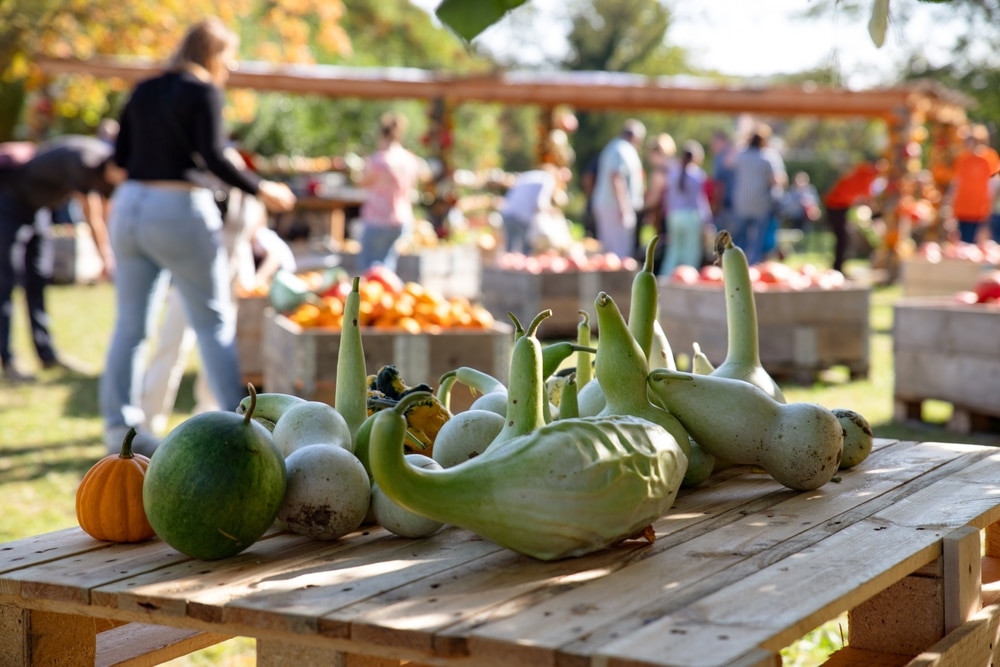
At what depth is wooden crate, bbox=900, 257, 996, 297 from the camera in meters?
10.8

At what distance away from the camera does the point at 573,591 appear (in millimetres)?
1675

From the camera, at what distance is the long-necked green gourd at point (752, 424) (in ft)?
7.36

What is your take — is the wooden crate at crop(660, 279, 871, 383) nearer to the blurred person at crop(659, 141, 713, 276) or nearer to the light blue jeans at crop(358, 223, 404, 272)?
the light blue jeans at crop(358, 223, 404, 272)

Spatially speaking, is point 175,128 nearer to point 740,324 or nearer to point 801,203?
point 740,324

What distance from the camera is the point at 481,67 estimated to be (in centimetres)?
4628

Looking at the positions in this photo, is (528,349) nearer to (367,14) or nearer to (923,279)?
(923,279)

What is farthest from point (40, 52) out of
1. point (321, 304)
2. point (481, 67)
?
point (481, 67)

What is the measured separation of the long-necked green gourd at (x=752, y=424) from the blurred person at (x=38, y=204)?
21.0 ft

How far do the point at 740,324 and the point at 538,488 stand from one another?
3.04ft

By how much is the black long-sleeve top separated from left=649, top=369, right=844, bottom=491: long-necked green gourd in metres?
3.49

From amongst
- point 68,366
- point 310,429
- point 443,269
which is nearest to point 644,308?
point 310,429

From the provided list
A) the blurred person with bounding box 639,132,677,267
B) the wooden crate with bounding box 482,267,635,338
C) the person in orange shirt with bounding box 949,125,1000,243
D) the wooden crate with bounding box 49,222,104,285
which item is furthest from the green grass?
the wooden crate with bounding box 49,222,104,285

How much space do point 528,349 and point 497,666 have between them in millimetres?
632

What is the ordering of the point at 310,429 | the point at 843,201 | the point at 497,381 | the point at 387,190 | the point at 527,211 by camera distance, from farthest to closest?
the point at 843,201, the point at 527,211, the point at 387,190, the point at 497,381, the point at 310,429
